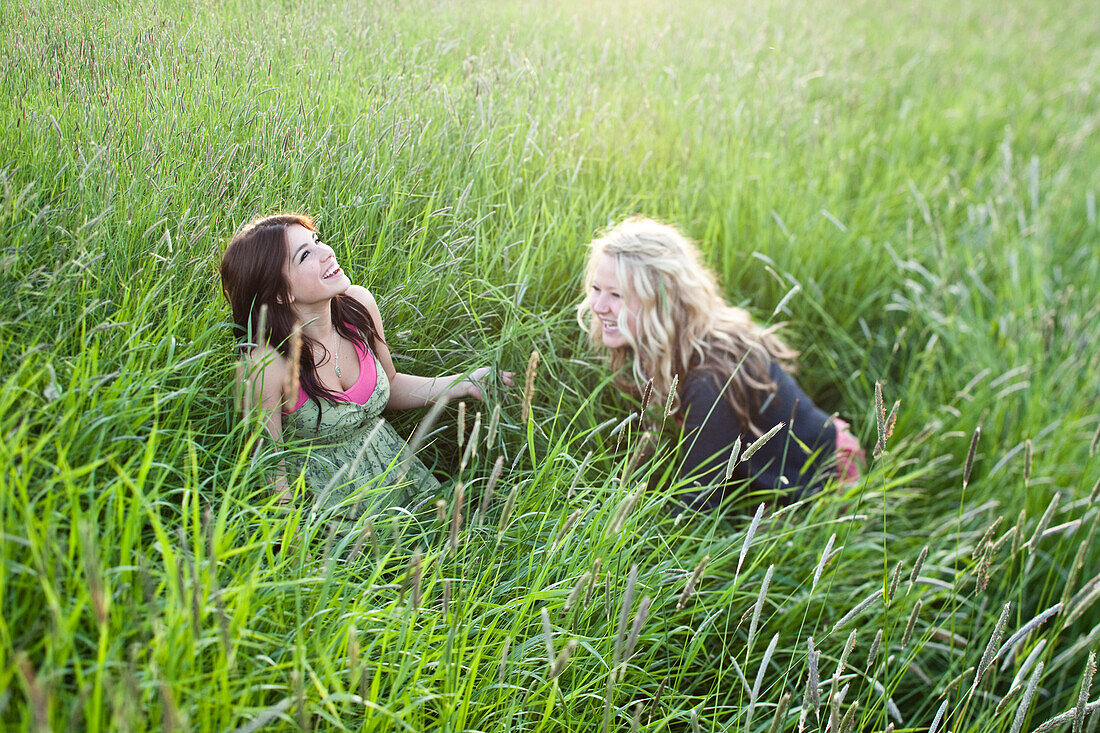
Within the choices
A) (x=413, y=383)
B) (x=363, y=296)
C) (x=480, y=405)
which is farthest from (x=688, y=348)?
(x=363, y=296)

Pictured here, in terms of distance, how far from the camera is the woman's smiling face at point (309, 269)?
1.76m

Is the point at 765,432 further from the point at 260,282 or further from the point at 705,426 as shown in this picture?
the point at 260,282

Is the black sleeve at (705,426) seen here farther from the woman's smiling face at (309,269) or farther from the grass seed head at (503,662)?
the woman's smiling face at (309,269)

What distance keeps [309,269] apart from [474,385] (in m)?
0.60

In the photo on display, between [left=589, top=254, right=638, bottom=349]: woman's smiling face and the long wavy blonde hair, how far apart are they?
0.4 inches

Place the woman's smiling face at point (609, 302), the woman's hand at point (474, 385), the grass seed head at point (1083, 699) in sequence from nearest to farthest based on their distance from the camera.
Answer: the grass seed head at point (1083, 699)
the woman's hand at point (474, 385)
the woman's smiling face at point (609, 302)

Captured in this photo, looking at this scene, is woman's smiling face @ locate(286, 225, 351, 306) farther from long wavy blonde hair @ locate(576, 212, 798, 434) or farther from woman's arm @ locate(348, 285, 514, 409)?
long wavy blonde hair @ locate(576, 212, 798, 434)

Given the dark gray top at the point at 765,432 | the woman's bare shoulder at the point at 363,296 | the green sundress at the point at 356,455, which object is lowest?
the dark gray top at the point at 765,432

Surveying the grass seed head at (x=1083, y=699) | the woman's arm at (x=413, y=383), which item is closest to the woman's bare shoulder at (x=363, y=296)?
the woman's arm at (x=413, y=383)

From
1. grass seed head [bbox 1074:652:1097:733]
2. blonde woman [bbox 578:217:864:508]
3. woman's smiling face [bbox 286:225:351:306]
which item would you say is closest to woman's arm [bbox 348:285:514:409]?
woman's smiling face [bbox 286:225:351:306]

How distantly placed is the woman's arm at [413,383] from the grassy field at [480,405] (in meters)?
0.06

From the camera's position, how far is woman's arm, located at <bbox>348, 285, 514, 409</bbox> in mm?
1991

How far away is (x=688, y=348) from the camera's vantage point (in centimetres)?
276

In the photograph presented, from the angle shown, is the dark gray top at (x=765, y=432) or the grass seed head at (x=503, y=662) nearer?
the grass seed head at (x=503, y=662)
